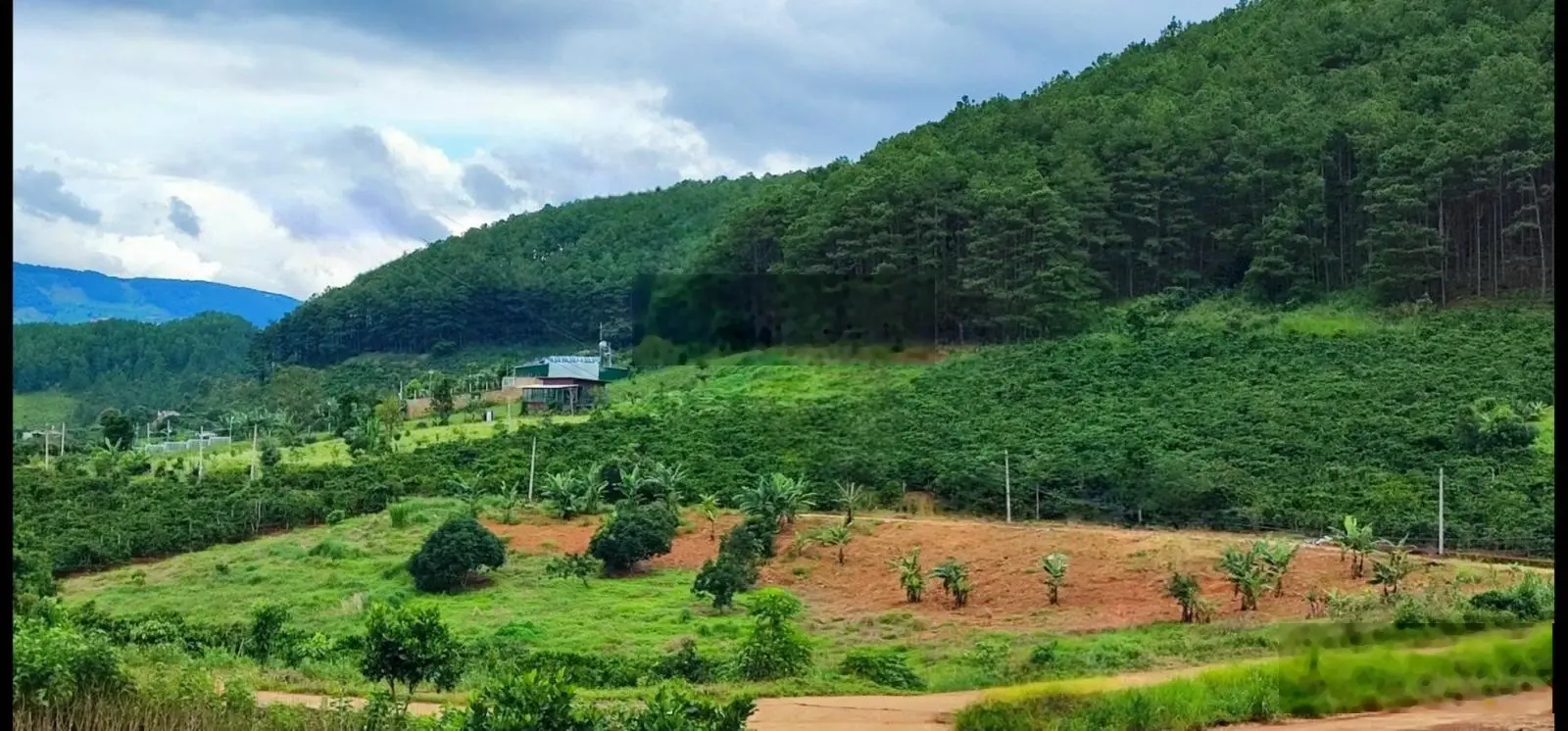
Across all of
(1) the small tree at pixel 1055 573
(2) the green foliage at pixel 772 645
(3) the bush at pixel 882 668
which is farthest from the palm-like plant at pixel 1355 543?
(2) the green foliage at pixel 772 645

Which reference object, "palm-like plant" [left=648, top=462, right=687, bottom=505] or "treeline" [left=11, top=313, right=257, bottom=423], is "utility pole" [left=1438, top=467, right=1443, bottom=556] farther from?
"treeline" [left=11, top=313, right=257, bottom=423]

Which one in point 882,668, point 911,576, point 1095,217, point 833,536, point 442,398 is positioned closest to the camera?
point 882,668

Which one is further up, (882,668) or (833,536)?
(833,536)

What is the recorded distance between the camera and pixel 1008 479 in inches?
199

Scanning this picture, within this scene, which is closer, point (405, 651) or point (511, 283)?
point (405, 651)

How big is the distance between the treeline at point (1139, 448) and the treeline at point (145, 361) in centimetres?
37

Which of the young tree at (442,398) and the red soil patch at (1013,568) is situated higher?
the young tree at (442,398)

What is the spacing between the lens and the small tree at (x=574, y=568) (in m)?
4.93

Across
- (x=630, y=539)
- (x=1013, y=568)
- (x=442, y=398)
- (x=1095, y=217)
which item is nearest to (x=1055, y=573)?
(x=1013, y=568)

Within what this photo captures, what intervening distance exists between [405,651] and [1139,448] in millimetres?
3103

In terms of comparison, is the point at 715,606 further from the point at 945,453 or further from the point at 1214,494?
the point at 1214,494

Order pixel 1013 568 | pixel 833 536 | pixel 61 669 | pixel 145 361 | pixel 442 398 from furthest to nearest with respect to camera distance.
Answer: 1. pixel 145 361
2. pixel 442 398
3. pixel 833 536
4. pixel 1013 568
5. pixel 61 669

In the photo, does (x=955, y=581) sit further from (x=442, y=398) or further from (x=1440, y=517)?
(x=442, y=398)

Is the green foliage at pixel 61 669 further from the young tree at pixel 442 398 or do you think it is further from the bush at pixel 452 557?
the young tree at pixel 442 398
